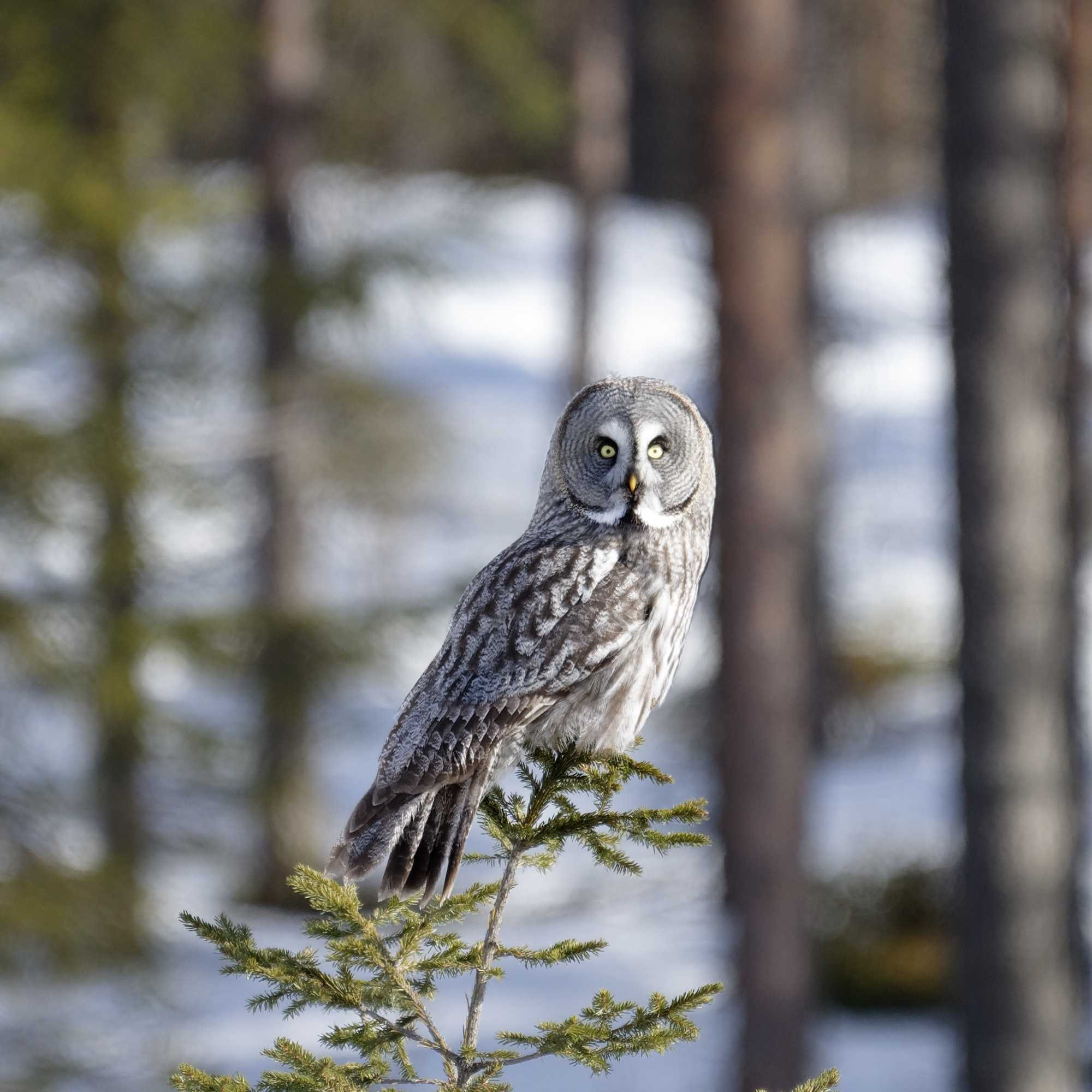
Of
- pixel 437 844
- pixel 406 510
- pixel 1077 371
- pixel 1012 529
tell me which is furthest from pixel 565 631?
pixel 406 510

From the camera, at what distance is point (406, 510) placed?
469 inches

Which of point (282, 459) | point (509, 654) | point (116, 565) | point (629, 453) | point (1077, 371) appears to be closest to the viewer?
point (509, 654)

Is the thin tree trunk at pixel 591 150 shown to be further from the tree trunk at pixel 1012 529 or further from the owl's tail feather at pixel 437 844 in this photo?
the owl's tail feather at pixel 437 844

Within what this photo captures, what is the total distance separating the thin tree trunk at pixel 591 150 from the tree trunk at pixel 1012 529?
29.0 feet

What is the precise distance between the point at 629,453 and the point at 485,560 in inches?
583

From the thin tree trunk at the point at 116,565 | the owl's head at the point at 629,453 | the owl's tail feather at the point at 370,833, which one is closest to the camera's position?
the owl's tail feather at the point at 370,833

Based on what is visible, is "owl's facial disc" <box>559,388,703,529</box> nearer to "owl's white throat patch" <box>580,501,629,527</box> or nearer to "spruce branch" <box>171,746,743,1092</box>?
"owl's white throat patch" <box>580,501,629,527</box>

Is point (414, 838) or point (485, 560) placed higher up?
point (485, 560)

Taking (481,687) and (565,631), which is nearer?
(481,687)

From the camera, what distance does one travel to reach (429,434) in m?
9.81

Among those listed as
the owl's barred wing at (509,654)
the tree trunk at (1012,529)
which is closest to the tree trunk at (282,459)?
the tree trunk at (1012,529)

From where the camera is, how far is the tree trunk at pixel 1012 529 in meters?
5.18

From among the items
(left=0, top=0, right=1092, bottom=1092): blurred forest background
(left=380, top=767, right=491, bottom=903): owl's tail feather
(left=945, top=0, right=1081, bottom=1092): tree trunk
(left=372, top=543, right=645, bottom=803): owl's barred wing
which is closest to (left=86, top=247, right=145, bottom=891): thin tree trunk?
(left=0, top=0, right=1092, bottom=1092): blurred forest background

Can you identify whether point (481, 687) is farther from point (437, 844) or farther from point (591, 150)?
point (591, 150)
